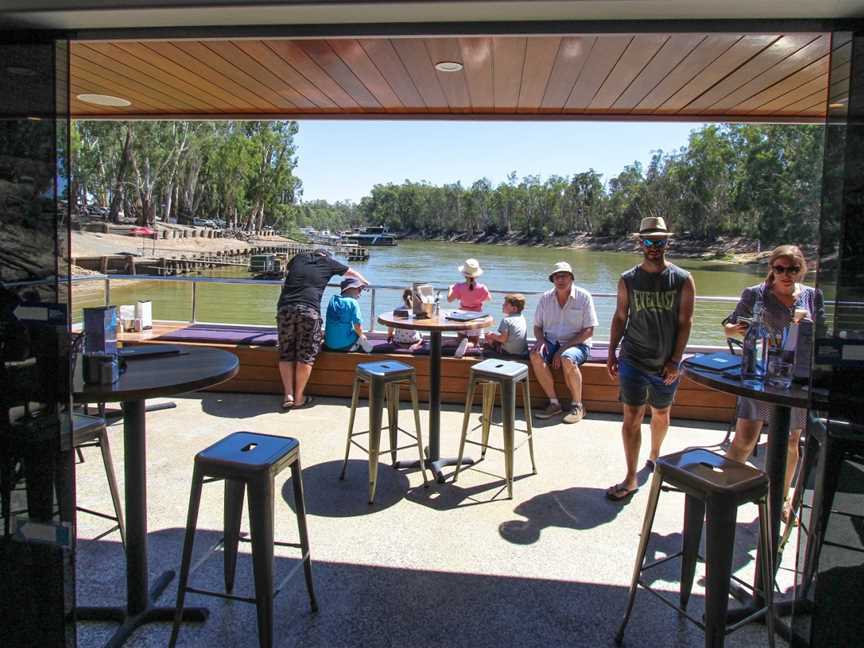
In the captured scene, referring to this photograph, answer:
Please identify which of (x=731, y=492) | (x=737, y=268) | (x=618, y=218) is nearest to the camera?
(x=731, y=492)

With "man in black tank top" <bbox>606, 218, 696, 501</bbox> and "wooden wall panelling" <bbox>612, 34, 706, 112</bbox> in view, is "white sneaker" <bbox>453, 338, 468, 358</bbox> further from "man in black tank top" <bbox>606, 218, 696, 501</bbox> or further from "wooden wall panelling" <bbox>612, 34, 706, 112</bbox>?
"wooden wall panelling" <bbox>612, 34, 706, 112</bbox>

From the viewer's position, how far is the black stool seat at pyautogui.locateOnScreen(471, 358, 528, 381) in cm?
→ 318

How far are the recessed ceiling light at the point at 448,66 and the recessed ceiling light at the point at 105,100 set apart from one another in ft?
7.46

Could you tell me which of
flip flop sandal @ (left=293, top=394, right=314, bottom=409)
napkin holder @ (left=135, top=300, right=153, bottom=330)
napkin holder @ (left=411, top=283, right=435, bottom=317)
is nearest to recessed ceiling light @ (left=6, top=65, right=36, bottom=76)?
napkin holder @ (left=411, top=283, right=435, bottom=317)

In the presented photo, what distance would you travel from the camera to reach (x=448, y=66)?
2916mm

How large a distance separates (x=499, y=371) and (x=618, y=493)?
2.86 ft

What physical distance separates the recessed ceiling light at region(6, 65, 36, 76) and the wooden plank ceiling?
20.4 inches

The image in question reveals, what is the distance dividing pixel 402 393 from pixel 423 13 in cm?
358

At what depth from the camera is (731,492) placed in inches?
69.5

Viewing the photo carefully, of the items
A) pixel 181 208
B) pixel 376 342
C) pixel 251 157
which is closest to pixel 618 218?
pixel 251 157

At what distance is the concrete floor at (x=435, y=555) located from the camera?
2.06 metres

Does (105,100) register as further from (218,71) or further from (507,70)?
(507,70)

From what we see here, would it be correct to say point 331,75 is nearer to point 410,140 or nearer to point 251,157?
point 251,157

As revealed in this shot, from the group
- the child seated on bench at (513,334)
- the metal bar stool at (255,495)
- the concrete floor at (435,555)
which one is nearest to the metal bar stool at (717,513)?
the concrete floor at (435,555)
